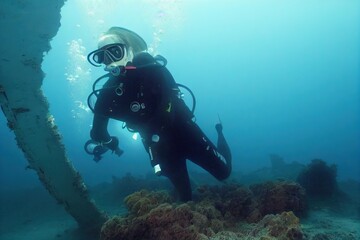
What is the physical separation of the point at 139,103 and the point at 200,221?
194 centimetres

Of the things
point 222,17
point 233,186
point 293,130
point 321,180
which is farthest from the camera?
point 293,130

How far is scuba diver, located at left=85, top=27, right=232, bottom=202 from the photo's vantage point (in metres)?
4.65

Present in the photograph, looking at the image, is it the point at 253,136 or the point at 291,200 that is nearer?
the point at 291,200

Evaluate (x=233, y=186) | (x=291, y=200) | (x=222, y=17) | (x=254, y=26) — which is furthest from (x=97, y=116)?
(x=254, y=26)

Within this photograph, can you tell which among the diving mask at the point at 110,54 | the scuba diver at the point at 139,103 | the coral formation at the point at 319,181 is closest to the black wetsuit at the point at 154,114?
the scuba diver at the point at 139,103

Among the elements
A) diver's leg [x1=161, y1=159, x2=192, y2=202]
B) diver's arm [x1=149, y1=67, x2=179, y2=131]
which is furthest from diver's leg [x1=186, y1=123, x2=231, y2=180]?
diver's arm [x1=149, y1=67, x2=179, y2=131]

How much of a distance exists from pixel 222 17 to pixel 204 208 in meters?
65.5

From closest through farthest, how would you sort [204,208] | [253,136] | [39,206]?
[204,208]
[39,206]
[253,136]

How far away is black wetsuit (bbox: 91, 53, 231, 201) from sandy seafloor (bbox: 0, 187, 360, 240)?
2.30m

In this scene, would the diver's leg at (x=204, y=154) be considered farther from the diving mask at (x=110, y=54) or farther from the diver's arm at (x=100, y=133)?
the diving mask at (x=110, y=54)

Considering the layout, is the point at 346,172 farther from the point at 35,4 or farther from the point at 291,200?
the point at 35,4

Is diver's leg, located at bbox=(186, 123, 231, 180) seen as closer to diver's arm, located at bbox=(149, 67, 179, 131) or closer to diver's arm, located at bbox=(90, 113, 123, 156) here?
diver's arm, located at bbox=(149, 67, 179, 131)

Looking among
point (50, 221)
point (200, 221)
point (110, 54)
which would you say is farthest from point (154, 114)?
point (50, 221)

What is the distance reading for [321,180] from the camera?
816cm
